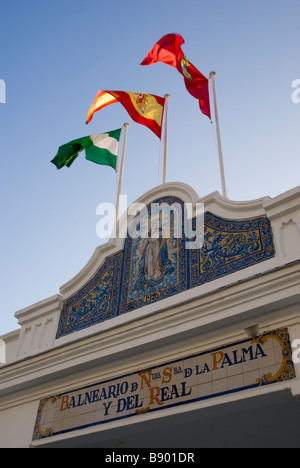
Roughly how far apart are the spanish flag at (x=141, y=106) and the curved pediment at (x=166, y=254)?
2.40m

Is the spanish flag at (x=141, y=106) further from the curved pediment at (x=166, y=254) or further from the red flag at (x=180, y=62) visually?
the curved pediment at (x=166, y=254)

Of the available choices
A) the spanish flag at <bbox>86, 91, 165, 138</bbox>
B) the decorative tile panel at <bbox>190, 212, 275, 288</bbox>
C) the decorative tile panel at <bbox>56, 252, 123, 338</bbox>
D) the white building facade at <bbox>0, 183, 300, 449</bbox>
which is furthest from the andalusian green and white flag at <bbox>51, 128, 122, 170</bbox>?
the decorative tile panel at <bbox>190, 212, 275, 288</bbox>

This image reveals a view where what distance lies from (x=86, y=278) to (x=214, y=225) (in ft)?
8.79

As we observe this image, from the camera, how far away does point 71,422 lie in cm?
734

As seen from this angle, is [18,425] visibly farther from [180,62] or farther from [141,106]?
[180,62]

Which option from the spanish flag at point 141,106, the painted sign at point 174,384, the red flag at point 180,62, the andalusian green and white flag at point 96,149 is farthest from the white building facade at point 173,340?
the red flag at point 180,62

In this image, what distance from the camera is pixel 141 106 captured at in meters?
11.0

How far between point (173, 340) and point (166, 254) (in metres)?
1.64

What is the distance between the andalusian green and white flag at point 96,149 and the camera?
35.4ft

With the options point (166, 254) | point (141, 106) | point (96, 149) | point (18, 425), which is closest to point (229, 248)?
point (166, 254)

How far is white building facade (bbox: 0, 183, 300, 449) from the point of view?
605cm

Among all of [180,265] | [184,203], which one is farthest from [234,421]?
[184,203]

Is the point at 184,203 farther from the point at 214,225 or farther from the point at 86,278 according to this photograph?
the point at 86,278

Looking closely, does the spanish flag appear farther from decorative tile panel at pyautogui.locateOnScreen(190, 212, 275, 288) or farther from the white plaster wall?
the white plaster wall
